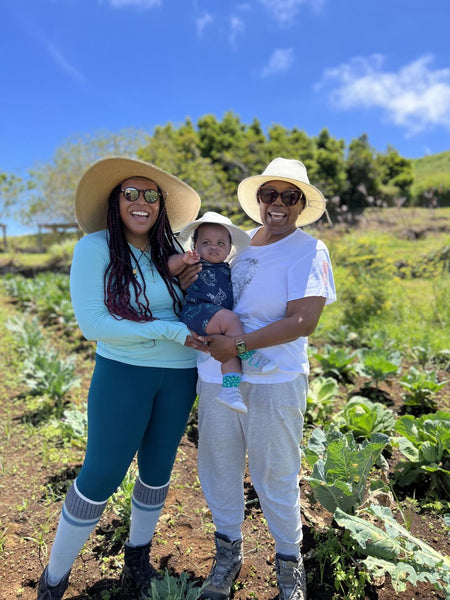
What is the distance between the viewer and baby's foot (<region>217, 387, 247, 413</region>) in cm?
177

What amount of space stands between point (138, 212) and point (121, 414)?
86 centimetres

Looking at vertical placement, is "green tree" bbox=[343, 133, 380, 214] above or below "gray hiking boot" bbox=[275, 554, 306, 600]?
above

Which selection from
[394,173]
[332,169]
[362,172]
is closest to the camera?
[332,169]

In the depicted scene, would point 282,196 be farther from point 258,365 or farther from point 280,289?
point 258,365

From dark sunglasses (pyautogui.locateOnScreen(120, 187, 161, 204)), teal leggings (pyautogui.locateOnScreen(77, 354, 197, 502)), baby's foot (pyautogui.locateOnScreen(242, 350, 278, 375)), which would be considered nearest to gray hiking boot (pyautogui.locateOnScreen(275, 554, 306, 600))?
teal leggings (pyautogui.locateOnScreen(77, 354, 197, 502))

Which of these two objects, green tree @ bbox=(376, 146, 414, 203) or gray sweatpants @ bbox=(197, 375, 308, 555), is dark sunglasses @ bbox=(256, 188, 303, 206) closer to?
gray sweatpants @ bbox=(197, 375, 308, 555)

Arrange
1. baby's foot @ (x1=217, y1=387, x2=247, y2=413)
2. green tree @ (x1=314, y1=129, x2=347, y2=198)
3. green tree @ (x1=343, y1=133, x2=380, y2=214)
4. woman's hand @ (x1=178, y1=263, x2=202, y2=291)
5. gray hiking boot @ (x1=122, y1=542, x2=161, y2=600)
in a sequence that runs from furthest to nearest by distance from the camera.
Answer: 1. green tree @ (x1=343, y1=133, x2=380, y2=214)
2. green tree @ (x1=314, y1=129, x2=347, y2=198)
3. gray hiking boot @ (x1=122, y1=542, x2=161, y2=600)
4. woman's hand @ (x1=178, y1=263, x2=202, y2=291)
5. baby's foot @ (x1=217, y1=387, x2=247, y2=413)

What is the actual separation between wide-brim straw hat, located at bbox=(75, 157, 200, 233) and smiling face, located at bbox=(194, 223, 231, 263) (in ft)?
0.76

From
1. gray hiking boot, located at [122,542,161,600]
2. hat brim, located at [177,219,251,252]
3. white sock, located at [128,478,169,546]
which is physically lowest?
gray hiking boot, located at [122,542,161,600]

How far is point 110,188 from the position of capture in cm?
205

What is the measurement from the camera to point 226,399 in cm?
180

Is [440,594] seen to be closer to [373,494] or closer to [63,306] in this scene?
[373,494]

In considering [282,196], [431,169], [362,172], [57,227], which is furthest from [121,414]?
[431,169]

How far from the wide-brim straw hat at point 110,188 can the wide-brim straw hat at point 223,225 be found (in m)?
0.17
